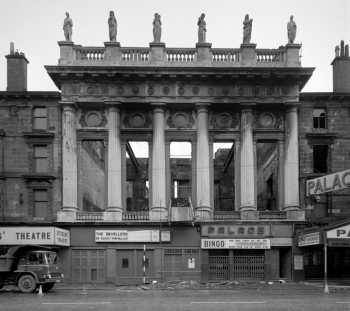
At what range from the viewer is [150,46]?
43188 mm

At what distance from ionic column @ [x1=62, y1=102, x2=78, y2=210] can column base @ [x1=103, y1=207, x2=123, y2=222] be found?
2119mm

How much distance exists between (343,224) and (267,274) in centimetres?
833

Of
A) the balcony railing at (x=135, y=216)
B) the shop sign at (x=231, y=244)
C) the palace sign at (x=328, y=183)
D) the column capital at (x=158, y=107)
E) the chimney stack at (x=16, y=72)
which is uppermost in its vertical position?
the chimney stack at (x=16, y=72)

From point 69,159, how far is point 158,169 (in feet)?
19.0

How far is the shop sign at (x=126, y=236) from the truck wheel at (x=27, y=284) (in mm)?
11213

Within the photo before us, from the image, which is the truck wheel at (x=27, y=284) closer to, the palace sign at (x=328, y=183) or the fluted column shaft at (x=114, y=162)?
the fluted column shaft at (x=114, y=162)

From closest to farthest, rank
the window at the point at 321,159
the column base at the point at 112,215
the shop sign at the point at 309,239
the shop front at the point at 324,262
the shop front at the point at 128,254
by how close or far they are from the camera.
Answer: the shop sign at the point at 309,239
the shop front at the point at 128,254
the column base at the point at 112,215
the shop front at the point at 324,262
the window at the point at 321,159

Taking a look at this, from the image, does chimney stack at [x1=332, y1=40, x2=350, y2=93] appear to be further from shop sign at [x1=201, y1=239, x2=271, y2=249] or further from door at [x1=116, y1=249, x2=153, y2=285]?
door at [x1=116, y1=249, x2=153, y2=285]

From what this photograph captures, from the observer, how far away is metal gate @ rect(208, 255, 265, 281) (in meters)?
41.8

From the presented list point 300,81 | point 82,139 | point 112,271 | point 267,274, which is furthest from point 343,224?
point 82,139

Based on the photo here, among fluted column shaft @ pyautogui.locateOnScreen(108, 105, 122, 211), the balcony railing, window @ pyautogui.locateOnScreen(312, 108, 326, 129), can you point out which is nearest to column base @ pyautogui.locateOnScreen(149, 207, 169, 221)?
the balcony railing

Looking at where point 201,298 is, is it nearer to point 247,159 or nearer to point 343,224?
point 343,224

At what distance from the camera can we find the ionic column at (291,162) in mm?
42469

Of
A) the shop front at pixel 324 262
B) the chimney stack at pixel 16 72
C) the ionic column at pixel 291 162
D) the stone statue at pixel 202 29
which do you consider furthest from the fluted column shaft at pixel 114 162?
the shop front at pixel 324 262
